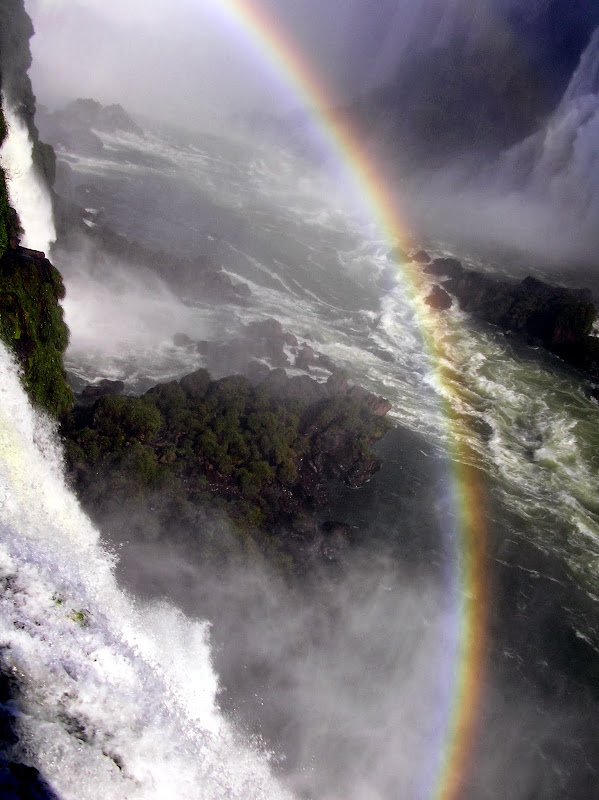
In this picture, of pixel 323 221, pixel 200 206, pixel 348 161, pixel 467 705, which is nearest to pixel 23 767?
pixel 467 705

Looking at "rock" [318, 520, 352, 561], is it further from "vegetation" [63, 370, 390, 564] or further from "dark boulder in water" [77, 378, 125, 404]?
"dark boulder in water" [77, 378, 125, 404]

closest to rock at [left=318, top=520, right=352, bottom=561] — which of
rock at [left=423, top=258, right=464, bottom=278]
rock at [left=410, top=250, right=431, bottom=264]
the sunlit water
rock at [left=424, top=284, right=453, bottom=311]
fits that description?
the sunlit water

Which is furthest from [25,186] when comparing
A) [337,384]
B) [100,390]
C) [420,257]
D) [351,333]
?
[420,257]

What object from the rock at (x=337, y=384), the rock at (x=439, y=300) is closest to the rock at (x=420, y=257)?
the rock at (x=439, y=300)

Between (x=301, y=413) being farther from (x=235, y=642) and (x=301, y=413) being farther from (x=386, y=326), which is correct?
(x=386, y=326)

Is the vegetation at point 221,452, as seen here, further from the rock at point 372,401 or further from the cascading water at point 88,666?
the cascading water at point 88,666
